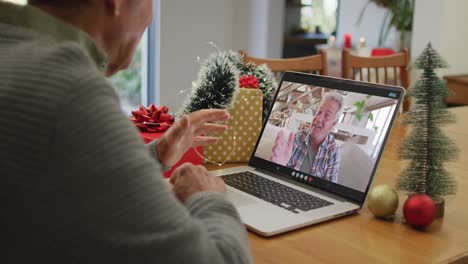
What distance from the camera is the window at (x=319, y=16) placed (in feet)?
15.6

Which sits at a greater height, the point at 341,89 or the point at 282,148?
the point at 341,89

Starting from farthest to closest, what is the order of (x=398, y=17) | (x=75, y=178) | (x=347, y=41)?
(x=347, y=41)
(x=398, y=17)
(x=75, y=178)

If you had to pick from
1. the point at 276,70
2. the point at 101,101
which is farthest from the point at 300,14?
the point at 101,101

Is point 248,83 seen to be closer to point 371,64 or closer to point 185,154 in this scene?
point 185,154

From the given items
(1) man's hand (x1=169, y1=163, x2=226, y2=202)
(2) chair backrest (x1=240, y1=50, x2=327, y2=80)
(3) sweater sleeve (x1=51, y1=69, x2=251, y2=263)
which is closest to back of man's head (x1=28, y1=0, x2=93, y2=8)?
(3) sweater sleeve (x1=51, y1=69, x2=251, y2=263)

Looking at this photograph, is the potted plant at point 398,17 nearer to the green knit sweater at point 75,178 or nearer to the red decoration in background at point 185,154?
the red decoration in background at point 185,154

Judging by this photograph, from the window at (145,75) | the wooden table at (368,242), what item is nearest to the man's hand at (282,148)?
the wooden table at (368,242)

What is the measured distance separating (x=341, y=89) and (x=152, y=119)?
46 centimetres

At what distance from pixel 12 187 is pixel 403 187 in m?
0.78

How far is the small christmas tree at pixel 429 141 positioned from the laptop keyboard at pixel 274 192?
18 centimetres

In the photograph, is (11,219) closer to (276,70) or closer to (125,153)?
(125,153)

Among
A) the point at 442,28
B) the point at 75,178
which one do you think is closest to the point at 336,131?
the point at 75,178

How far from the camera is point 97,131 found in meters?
0.59

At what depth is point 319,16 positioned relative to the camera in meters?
4.91
